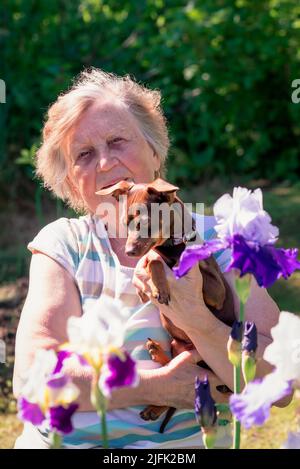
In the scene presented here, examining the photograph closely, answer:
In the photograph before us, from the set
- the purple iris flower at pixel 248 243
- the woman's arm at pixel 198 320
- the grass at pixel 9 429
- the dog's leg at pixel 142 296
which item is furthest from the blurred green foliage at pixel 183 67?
the purple iris flower at pixel 248 243

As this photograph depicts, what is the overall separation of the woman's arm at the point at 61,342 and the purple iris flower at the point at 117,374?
1004 millimetres

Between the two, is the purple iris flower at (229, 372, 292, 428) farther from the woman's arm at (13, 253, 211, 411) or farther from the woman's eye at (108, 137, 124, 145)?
the woman's eye at (108, 137, 124, 145)

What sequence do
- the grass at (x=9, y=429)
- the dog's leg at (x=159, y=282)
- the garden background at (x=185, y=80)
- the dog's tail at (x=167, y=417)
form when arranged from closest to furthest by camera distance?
the dog's leg at (x=159, y=282) < the dog's tail at (x=167, y=417) < the grass at (x=9, y=429) < the garden background at (x=185, y=80)

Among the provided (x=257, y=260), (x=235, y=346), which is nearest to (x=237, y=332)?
(x=235, y=346)

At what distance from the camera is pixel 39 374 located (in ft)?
4.50

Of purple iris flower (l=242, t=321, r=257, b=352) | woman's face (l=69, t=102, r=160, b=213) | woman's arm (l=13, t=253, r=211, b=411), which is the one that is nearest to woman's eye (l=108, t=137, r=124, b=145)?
woman's face (l=69, t=102, r=160, b=213)

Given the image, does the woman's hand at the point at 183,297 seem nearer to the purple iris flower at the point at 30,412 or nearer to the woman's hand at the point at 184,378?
the woman's hand at the point at 184,378

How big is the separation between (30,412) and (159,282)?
841 mm

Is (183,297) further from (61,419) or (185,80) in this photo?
(185,80)

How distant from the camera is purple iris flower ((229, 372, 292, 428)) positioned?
1.33 meters

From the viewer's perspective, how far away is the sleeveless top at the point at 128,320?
2465mm

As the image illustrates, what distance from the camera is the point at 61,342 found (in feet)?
8.00

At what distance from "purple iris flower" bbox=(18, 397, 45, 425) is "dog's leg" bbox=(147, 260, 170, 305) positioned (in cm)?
81

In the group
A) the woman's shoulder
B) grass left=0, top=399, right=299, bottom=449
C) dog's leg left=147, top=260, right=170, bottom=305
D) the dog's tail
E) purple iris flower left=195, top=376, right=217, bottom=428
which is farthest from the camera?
grass left=0, top=399, right=299, bottom=449
